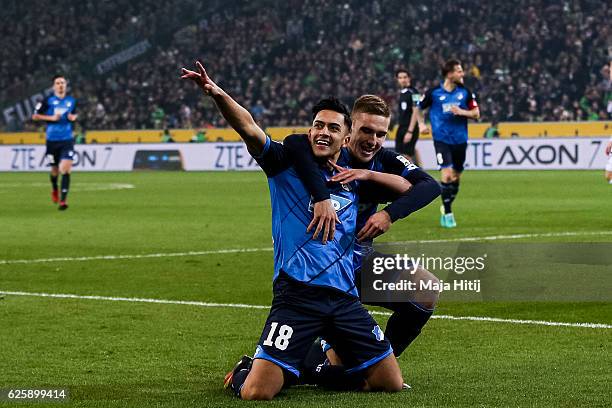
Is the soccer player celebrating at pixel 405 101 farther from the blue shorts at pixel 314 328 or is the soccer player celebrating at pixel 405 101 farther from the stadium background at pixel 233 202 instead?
the blue shorts at pixel 314 328

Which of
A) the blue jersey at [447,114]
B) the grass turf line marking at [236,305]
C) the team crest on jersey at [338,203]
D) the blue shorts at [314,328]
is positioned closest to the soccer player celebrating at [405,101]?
the blue jersey at [447,114]

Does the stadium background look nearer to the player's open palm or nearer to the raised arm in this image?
the player's open palm

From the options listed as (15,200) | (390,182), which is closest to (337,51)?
(15,200)

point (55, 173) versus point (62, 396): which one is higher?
point (62, 396)

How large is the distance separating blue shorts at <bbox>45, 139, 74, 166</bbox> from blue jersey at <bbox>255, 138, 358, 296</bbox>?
1646cm

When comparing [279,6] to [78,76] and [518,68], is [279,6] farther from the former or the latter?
[518,68]

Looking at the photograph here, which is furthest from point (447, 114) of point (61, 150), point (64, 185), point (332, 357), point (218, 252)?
point (332, 357)

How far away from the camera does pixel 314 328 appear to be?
5.88 metres

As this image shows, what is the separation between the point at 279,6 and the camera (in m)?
50.4

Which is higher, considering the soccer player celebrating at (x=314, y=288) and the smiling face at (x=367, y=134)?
the smiling face at (x=367, y=134)

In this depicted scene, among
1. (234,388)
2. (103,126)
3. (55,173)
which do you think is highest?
(234,388)

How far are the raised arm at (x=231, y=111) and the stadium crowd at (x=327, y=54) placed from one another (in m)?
34.6

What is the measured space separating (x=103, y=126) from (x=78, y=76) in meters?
4.42

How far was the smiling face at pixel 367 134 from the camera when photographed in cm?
596
